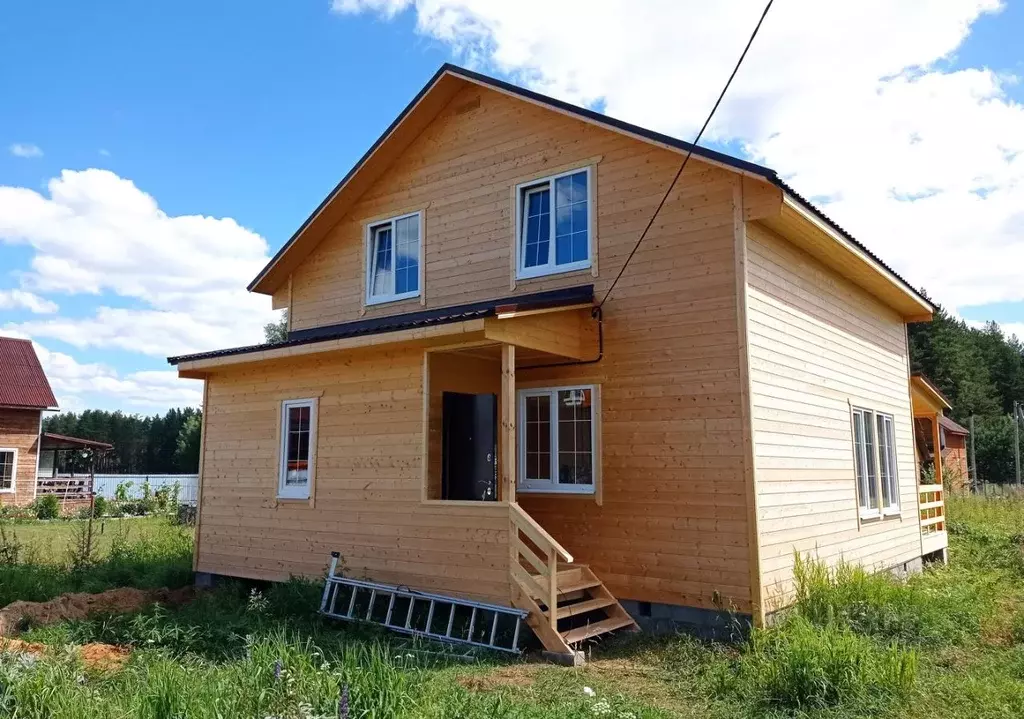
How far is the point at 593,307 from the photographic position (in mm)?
9883

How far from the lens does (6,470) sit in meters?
28.5

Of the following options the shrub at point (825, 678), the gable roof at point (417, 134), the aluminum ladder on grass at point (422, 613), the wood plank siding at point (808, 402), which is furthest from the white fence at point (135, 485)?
the shrub at point (825, 678)

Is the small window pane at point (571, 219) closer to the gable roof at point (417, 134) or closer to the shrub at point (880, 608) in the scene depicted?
the gable roof at point (417, 134)

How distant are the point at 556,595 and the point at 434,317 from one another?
14.1 feet

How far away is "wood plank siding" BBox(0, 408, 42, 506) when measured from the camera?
2838 cm

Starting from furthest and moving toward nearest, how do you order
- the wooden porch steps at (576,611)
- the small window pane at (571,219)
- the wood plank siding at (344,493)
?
the small window pane at (571,219)
the wood plank siding at (344,493)
the wooden porch steps at (576,611)

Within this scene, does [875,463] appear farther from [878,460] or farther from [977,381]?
[977,381]

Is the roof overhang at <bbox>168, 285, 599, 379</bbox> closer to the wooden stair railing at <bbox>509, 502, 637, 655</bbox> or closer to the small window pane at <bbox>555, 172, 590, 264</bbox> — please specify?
the small window pane at <bbox>555, 172, 590, 264</bbox>

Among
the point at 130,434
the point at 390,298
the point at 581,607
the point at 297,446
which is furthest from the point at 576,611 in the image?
the point at 130,434

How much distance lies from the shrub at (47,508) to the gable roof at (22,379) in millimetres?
3659

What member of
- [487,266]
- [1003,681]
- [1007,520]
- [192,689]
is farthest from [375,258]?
[1007,520]

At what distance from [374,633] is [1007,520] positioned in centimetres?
1750

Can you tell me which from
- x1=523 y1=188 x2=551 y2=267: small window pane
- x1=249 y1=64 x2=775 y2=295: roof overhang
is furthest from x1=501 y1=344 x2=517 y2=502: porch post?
x1=249 y1=64 x2=775 y2=295: roof overhang

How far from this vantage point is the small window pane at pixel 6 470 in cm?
2823
